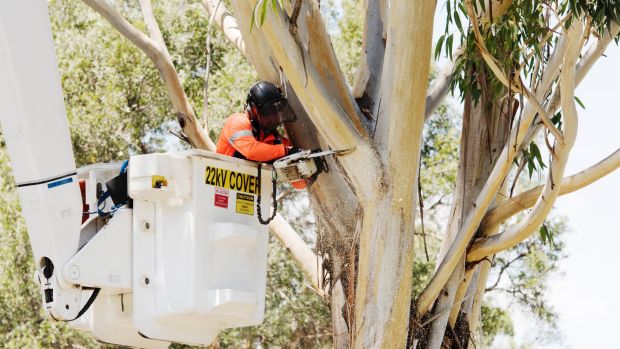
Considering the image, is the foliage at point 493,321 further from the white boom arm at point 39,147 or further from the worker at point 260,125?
the white boom arm at point 39,147

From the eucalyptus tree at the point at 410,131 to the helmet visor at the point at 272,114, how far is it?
13 centimetres

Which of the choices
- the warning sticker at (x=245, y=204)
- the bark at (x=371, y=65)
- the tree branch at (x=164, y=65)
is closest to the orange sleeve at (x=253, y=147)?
the warning sticker at (x=245, y=204)

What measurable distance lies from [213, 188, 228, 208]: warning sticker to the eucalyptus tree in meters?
0.74

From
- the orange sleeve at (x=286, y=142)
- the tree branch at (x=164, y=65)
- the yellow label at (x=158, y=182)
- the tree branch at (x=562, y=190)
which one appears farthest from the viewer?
the tree branch at (x=164, y=65)

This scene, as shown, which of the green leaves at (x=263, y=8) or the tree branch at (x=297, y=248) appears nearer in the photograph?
the green leaves at (x=263, y=8)

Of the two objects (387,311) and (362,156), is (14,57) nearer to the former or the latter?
(362,156)

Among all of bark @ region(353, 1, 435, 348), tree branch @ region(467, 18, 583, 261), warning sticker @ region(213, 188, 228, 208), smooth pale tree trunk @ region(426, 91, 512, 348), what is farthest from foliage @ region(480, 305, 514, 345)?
warning sticker @ region(213, 188, 228, 208)

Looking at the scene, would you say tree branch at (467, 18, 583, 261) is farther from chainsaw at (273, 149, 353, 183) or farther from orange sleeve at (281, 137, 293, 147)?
orange sleeve at (281, 137, 293, 147)

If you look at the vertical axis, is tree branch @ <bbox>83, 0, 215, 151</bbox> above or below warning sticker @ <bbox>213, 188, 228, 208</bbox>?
A: above

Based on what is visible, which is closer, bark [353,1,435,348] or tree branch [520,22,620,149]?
bark [353,1,435,348]

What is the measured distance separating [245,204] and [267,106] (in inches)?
27.1

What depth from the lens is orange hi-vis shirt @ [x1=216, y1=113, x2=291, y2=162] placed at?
276 inches

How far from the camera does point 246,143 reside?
7.04 m

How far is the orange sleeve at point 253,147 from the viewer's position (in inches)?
276
